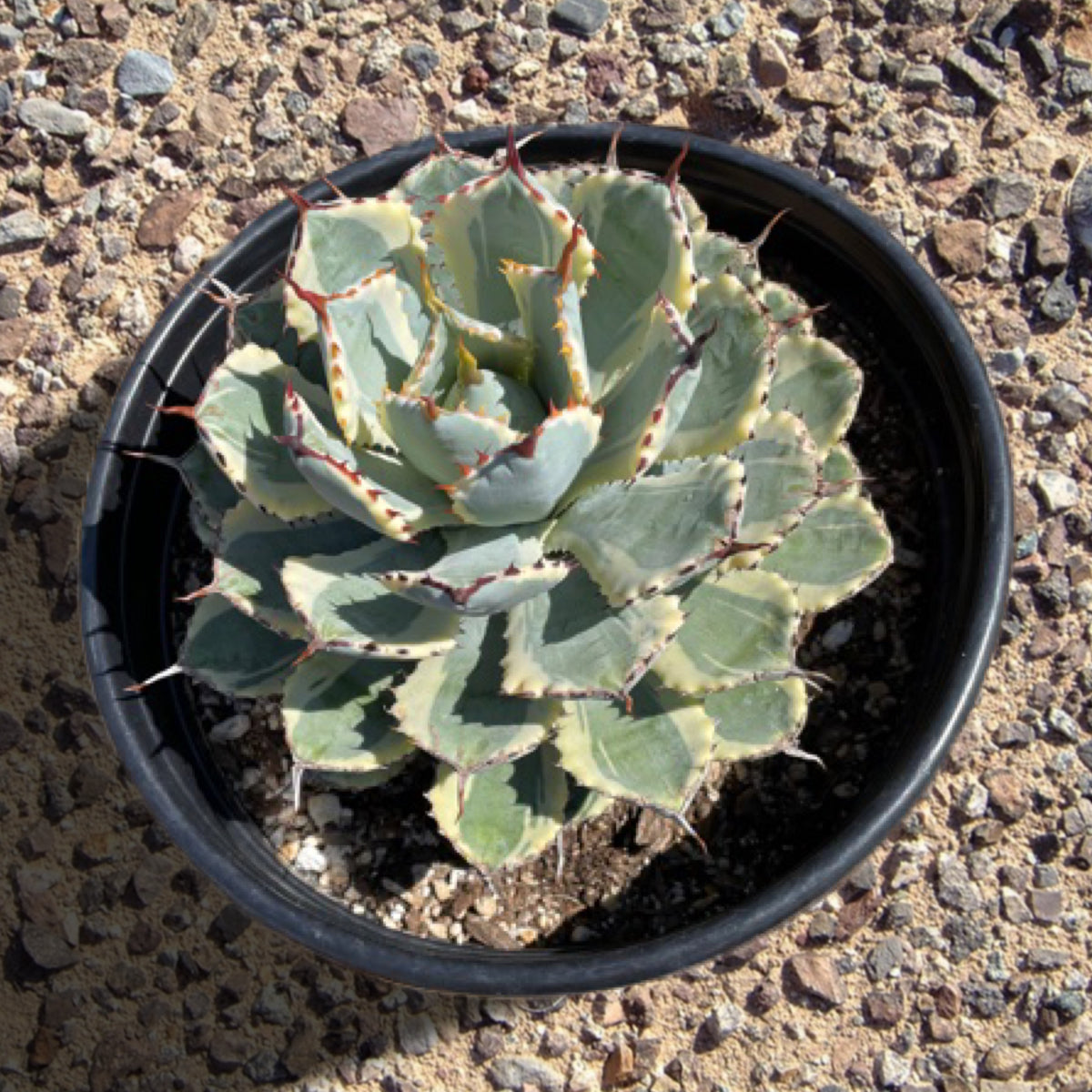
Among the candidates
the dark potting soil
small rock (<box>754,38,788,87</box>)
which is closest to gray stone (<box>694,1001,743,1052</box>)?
the dark potting soil

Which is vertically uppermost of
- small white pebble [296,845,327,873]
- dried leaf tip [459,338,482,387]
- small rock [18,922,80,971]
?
dried leaf tip [459,338,482,387]

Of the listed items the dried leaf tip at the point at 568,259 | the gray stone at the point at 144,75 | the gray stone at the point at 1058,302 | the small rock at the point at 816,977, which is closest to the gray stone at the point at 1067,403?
the gray stone at the point at 1058,302

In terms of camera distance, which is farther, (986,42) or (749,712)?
(986,42)

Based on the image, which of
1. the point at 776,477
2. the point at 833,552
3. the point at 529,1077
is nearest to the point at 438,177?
the point at 776,477

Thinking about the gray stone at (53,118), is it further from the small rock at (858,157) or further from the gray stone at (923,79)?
the gray stone at (923,79)

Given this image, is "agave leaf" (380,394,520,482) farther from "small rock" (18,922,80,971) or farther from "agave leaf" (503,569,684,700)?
"small rock" (18,922,80,971)

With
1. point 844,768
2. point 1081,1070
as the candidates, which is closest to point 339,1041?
point 844,768

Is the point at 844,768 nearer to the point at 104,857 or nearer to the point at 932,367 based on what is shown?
the point at 932,367
